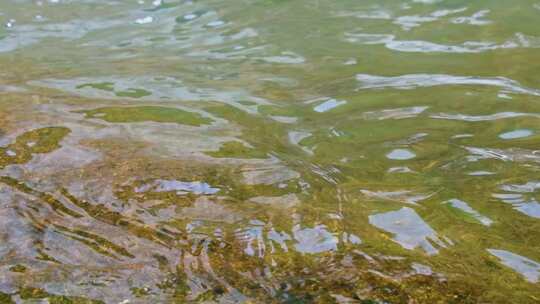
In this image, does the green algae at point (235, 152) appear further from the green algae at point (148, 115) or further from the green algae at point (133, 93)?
the green algae at point (133, 93)

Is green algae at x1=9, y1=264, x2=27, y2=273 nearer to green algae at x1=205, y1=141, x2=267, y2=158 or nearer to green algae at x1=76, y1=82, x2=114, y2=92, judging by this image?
green algae at x1=205, y1=141, x2=267, y2=158

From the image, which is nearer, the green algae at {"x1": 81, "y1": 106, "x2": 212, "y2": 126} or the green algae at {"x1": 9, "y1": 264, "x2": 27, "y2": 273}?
the green algae at {"x1": 9, "y1": 264, "x2": 27, "y2": 273}

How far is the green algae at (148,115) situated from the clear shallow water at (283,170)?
3 centimetres

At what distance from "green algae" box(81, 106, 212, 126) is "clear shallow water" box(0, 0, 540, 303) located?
3 cm

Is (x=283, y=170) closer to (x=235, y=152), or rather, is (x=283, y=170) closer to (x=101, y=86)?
(x=235, y=152)

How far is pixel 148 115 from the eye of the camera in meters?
5.98

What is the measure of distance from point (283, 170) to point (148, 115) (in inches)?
72.4

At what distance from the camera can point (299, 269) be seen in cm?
325

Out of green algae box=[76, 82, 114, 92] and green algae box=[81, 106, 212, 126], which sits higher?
green algae box=[81, 106, 212, 126]

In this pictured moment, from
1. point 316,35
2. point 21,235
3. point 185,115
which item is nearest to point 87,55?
point 316,35

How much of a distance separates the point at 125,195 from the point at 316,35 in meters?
5.91

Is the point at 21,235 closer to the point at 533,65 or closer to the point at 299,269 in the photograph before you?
the point at 299,269

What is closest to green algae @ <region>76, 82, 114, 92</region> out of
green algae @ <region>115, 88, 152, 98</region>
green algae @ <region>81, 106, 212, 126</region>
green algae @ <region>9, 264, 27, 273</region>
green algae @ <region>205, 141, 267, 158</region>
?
green algae @ <region>115, 88, 152, 98</region>

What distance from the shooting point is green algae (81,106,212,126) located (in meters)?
5.81
